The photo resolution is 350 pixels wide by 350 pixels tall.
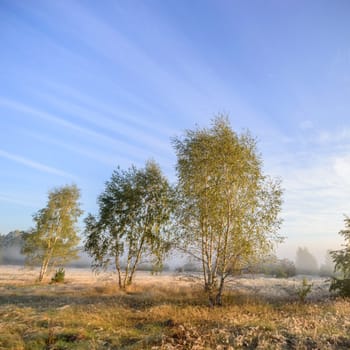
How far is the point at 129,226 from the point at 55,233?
42.0 ft

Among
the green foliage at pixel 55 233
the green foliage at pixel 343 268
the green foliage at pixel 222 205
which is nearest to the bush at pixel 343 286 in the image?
the green foliage at pixel 343 268

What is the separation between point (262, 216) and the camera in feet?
47.0

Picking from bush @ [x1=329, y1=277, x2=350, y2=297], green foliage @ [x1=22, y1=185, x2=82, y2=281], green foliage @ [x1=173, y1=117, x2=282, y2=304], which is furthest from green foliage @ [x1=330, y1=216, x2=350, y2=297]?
green foliage @ [x1=22, y1=185, x2=82, y2=281]

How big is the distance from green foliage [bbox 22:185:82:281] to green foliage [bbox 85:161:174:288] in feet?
29.0

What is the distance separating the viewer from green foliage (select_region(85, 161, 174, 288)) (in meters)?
21.5

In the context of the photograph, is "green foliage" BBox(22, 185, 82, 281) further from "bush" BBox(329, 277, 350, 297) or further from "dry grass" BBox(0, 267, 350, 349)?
"bush" BBox(329, 277, 350, 297)

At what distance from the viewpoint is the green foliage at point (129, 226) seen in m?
21.5

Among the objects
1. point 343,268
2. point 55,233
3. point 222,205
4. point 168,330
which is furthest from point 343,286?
point 55,233

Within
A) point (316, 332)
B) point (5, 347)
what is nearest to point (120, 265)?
point (5, 347)

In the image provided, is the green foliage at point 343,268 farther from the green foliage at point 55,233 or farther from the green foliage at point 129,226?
the green foliage at point 55,233

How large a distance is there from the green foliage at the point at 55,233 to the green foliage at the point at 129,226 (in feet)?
29.0

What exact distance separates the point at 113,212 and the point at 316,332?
1706 cm

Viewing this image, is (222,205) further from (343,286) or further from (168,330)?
(343,286)

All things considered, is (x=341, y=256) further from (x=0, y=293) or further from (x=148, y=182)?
(x=0, y=293)
